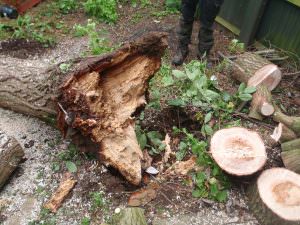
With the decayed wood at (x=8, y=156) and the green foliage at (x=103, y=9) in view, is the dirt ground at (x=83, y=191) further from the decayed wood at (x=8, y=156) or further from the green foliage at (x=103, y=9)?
the green foliage at (x=103, y=9)

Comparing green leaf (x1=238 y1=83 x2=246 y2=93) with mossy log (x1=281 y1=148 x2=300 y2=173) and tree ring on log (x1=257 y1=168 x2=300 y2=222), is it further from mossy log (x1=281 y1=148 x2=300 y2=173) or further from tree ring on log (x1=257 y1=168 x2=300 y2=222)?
tree ring on log (x1=257 y1=168 x2=300 y2=222)

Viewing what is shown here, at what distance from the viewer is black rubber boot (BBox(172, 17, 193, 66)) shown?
15.7 feet

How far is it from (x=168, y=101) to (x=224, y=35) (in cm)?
224

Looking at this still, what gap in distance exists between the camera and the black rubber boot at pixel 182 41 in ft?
15.7

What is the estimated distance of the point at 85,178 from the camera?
10.9 ft

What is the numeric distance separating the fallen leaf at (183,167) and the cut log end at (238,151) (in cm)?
27

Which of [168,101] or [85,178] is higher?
[168,101]

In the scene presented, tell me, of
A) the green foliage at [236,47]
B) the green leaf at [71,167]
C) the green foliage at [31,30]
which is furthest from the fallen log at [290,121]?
the green foliage at [31,30]

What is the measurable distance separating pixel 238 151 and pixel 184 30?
2141mm

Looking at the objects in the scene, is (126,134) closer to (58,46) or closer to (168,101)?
A: (168,101)

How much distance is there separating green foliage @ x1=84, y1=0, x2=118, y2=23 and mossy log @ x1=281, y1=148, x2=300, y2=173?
348 cm

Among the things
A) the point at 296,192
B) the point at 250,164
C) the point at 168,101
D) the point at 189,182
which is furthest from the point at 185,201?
the point at 168,101

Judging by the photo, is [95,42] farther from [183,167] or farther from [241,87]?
[183,167]

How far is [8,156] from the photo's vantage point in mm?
3236
